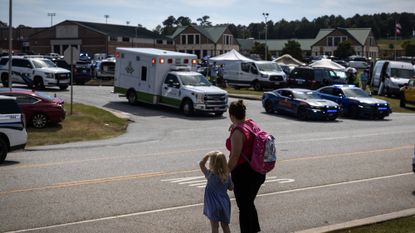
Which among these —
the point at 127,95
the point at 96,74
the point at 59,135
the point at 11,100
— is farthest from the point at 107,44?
the point at 11,100

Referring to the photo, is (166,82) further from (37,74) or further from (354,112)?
(37,74)

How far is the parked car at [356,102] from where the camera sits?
3088 centimetres

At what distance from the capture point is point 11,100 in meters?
15.6

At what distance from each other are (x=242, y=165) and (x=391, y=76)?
125 feet

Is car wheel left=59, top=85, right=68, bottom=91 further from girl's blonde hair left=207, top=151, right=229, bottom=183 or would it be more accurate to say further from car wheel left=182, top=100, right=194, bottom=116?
girl's blonde hair left=207, top=151, right=229, bottom=183

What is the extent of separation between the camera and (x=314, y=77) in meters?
42.3

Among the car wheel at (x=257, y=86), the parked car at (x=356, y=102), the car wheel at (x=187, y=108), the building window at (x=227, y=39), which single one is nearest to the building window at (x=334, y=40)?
the building window at (x=227, y=39)

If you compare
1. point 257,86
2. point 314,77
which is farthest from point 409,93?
point 257,86

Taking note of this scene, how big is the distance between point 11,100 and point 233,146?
10.1m

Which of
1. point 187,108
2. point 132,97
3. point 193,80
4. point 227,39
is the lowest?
point 187,108

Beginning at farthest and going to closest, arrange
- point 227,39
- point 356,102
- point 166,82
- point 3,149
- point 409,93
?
point 227,39 → point 409,93 → point 166,82 → point 356,102 → point 3,149

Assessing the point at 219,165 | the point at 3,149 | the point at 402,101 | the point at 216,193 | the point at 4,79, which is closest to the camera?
the point at 219,165

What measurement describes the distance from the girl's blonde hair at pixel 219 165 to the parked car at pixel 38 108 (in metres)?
16.7

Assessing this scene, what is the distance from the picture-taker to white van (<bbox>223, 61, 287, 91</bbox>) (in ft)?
148
